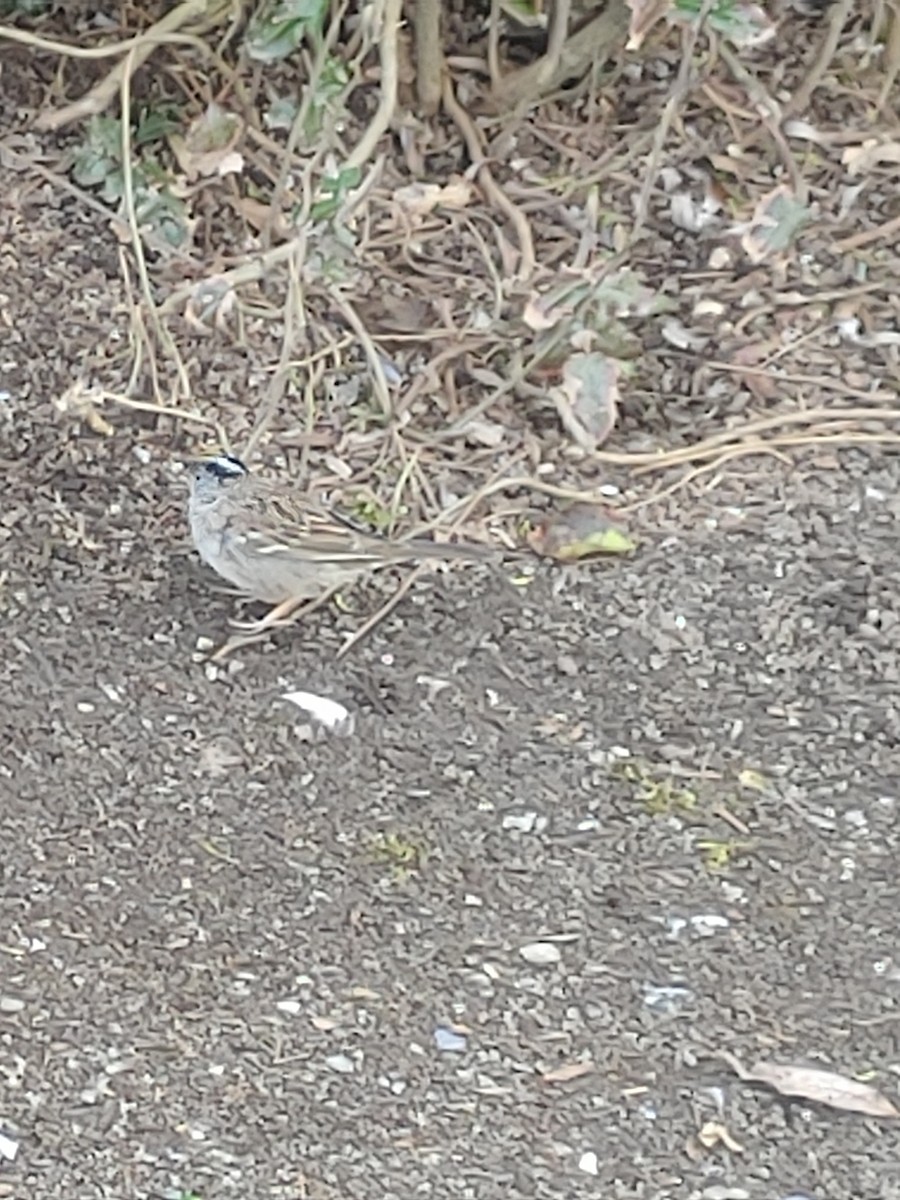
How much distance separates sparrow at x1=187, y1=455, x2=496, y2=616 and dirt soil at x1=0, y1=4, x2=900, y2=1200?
114 millimetres

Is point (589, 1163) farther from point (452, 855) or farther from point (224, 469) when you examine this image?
point (224, 469)

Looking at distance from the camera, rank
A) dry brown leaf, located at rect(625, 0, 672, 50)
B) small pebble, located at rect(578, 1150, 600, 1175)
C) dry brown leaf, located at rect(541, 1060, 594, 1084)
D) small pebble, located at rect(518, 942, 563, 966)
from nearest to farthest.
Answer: small pebble, located at rect(578, 1150, 600, 1175) < dry brown leaf, located at rect(541, 1060, 594, 1084) < small pebble, located at rect(518, 942, 563, 966) < dry brown leaf, located at rect(625, 0, 672, 50)

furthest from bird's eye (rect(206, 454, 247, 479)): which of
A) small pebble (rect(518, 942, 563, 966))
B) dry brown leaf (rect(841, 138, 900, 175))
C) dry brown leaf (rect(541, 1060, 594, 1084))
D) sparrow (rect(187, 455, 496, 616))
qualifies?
dry brown leaf (rect(841, 138, 900, 175))

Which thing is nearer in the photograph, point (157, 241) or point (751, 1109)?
point (751, 1109)

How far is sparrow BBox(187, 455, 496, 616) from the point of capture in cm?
410

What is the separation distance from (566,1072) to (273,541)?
1.12 meters

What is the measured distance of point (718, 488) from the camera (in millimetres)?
4617

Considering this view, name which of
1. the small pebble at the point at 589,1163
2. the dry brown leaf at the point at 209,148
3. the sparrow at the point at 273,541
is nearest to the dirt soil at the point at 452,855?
the small pebble at the point at 589,1163

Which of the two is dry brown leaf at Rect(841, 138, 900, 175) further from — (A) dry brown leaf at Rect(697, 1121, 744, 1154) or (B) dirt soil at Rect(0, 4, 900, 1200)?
(A) dry brown leaf at Rect(697, 1121, 744, 1154)

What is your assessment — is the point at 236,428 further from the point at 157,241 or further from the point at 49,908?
the point at 49,908

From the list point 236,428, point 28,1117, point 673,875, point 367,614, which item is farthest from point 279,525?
point 28,1117

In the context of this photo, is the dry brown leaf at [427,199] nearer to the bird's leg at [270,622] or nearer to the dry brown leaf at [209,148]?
the dry brown leaf at [209,148]

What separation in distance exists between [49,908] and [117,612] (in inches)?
28.1

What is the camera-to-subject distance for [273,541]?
4102 mm
